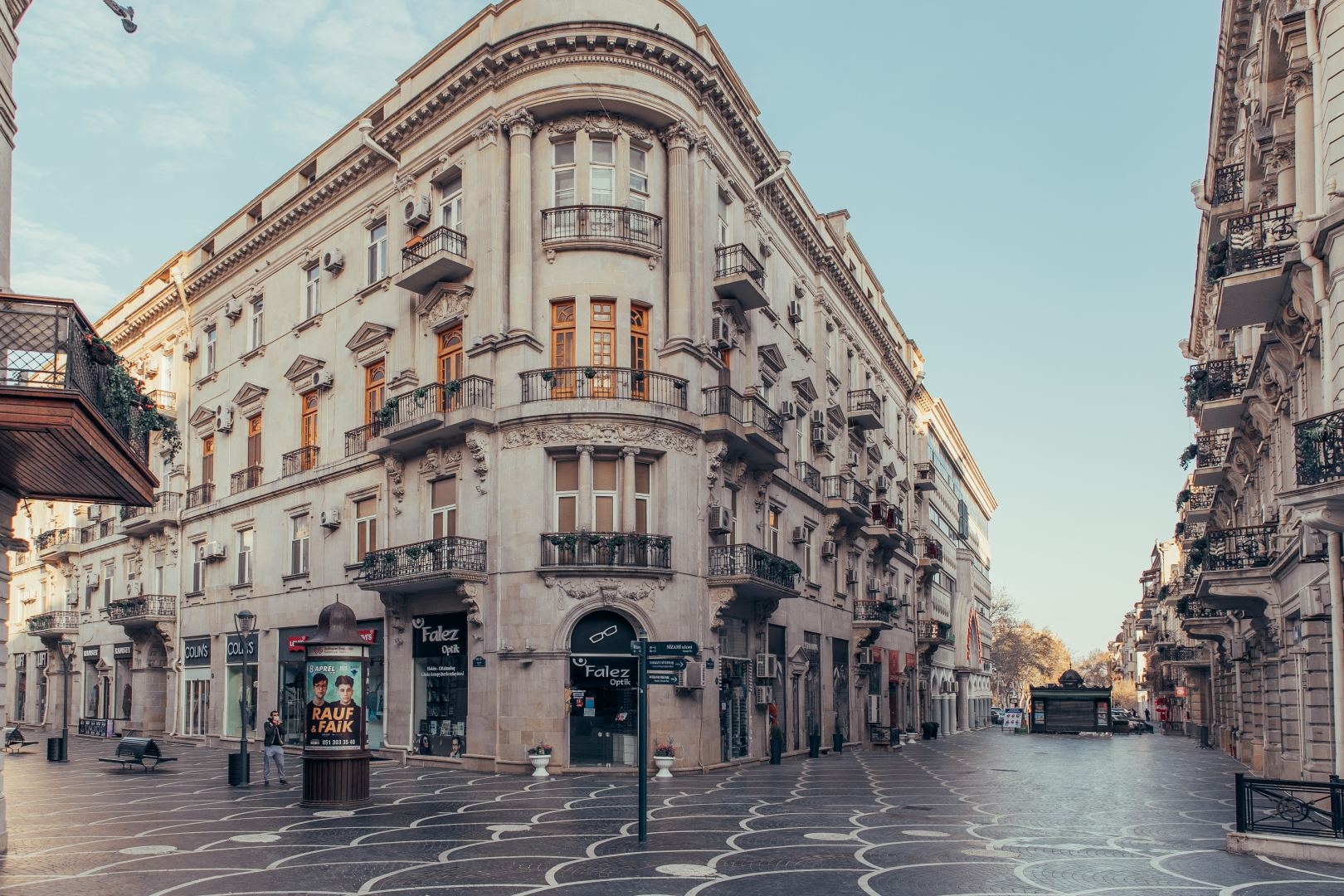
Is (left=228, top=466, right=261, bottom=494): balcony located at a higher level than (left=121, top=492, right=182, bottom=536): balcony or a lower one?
higher

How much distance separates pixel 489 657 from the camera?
93.0ft

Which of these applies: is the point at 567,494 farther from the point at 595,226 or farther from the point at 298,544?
the point at 298,544

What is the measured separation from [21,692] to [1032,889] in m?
60.5

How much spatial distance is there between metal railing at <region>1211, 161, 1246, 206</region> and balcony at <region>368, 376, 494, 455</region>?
18.8 metres

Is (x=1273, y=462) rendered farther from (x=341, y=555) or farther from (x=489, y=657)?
(x=341, y=555)

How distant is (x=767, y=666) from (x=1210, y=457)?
→ 55.9 ft

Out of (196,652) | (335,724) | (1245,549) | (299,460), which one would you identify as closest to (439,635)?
(335,724)

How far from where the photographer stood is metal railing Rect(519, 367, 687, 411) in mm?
28656

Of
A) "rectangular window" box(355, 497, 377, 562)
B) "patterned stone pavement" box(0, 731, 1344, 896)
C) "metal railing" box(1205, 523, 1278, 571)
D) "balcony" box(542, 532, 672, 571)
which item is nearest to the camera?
"patterned stone pavement" box(0, 731, 1344, 896)

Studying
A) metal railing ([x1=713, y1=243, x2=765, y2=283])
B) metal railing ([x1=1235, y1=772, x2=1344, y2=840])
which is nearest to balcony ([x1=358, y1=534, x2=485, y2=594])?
metal railing ([x1=713, y1=243, x2=765, y2=283])

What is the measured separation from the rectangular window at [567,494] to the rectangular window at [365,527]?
7745mm

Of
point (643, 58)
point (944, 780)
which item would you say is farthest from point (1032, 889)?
point (643, 58)

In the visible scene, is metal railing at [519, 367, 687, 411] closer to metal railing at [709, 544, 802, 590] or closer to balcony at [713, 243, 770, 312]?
balcony at [713, 243, 770, 312]

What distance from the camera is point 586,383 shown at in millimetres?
28781
